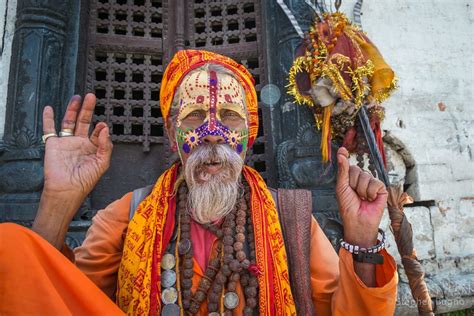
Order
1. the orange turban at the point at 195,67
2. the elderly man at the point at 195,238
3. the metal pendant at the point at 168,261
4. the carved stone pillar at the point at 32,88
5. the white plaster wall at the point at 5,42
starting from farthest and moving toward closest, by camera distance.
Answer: the white plaster wall at the point at 5,42 → the carved stone pillar at the point at 32,88 → the orange turban at the point at 195,67 → the metal pendant at the point at 168,261 → the elderly man at the point at 195,238

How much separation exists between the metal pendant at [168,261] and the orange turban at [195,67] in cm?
73

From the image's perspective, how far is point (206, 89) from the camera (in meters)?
1.95

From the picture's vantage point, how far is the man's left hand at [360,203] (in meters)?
1.50

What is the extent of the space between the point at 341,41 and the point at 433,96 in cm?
129

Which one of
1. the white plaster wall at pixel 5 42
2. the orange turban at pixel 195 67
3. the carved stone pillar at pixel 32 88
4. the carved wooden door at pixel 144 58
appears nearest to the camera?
the orange turban at pixel 195 67

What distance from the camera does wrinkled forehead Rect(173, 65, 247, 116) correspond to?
1.93m

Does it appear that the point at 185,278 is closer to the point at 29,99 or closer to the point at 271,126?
the point at 271,126

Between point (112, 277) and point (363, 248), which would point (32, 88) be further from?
point (363, 248)

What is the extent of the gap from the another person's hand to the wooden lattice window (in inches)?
68.2

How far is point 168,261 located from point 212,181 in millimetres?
414

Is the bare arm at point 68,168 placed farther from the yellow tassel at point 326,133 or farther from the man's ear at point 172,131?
the yellow tassel at point 326,133

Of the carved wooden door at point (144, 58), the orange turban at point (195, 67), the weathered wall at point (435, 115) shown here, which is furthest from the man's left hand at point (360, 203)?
the weathered wall at point (435, 115)

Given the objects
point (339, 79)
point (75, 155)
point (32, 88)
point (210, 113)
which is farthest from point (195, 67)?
point (32, 88)

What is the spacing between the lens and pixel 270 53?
3.50 m
